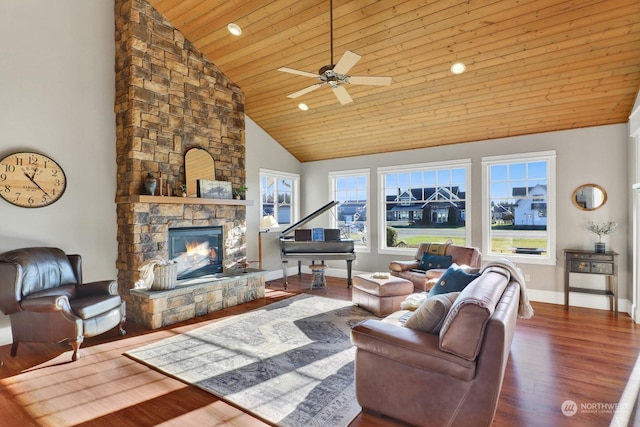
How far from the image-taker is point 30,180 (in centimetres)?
396

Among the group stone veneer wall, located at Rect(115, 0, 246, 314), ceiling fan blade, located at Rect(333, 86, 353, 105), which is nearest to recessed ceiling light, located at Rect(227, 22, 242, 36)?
stone veneer wall, located at Rect(115, 0, 246, 314)

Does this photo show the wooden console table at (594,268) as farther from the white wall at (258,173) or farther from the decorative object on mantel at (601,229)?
the white wall at (258,173)

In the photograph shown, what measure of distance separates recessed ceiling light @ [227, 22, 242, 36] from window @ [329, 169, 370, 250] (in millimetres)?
3583

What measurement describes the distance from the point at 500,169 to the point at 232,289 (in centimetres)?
491

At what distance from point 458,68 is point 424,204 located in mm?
2846

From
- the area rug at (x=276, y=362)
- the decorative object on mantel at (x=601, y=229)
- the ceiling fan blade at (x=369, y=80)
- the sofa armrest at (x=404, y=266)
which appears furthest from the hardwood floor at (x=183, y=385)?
the ceiling fan blade at (x=369, y=80)

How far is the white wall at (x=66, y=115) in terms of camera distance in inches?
152

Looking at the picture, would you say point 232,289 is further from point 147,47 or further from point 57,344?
point 147,47

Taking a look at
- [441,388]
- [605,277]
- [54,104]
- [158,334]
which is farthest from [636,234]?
[54,104]

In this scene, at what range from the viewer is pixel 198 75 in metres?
5.33

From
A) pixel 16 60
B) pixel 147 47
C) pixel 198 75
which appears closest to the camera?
pixel 16 60

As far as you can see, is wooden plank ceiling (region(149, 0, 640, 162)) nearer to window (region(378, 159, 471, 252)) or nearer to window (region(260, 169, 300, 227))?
window (region(378, 159, 471, 252))

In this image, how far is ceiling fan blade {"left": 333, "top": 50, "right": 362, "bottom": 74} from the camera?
119 inches

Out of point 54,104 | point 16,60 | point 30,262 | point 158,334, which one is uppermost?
point 16,60
